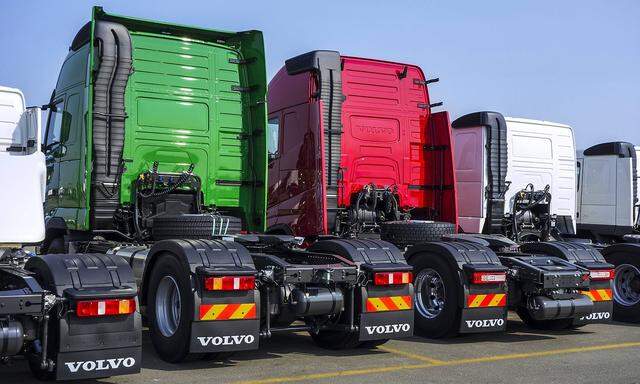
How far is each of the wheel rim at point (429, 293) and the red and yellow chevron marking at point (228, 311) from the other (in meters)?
2.56

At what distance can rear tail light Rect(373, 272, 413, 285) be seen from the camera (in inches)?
296

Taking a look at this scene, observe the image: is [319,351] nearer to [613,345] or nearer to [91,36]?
[613,345]

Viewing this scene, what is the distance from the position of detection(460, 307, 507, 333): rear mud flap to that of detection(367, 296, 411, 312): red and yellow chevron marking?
863 millimetres

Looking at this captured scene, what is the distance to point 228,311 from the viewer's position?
22.2ft

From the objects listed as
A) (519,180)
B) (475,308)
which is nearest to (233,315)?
(475,308)

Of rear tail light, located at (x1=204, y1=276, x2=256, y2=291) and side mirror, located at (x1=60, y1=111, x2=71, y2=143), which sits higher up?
side mirror, located at (x1=60, y1=111, x2=71, y2=143)

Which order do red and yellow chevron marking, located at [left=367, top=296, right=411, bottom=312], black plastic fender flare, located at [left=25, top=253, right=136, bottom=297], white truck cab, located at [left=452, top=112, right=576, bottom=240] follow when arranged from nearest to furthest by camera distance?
black plastic fender flare, located at [left=25, top=253, right=136, bottom=297] → red and yellow chevron marking, located at [left=367, top=296, right=411, bottom=312] → white truck cab, located at [left=452, top=112, right=576, bottom=240]

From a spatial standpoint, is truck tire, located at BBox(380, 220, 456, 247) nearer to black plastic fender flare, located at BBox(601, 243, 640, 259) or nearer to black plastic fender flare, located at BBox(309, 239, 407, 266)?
black plastic fender flare, located at BBox(309, 239, 407, 266)

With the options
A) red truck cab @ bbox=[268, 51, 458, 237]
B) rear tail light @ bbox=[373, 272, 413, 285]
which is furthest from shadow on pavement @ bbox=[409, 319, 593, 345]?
red truck cab @ bbox=[268, 51, 458, 237]

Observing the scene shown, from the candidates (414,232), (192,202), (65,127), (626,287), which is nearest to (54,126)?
(65,127)

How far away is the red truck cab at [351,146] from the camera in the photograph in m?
10.4

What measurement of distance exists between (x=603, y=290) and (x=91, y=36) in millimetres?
6335

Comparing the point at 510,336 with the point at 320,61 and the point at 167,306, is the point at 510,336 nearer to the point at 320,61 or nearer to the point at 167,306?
the point at 167,306

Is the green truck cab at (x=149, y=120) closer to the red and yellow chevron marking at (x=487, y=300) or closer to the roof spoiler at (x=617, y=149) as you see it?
the red and yellow chevron marking at (x=487, y=300)
